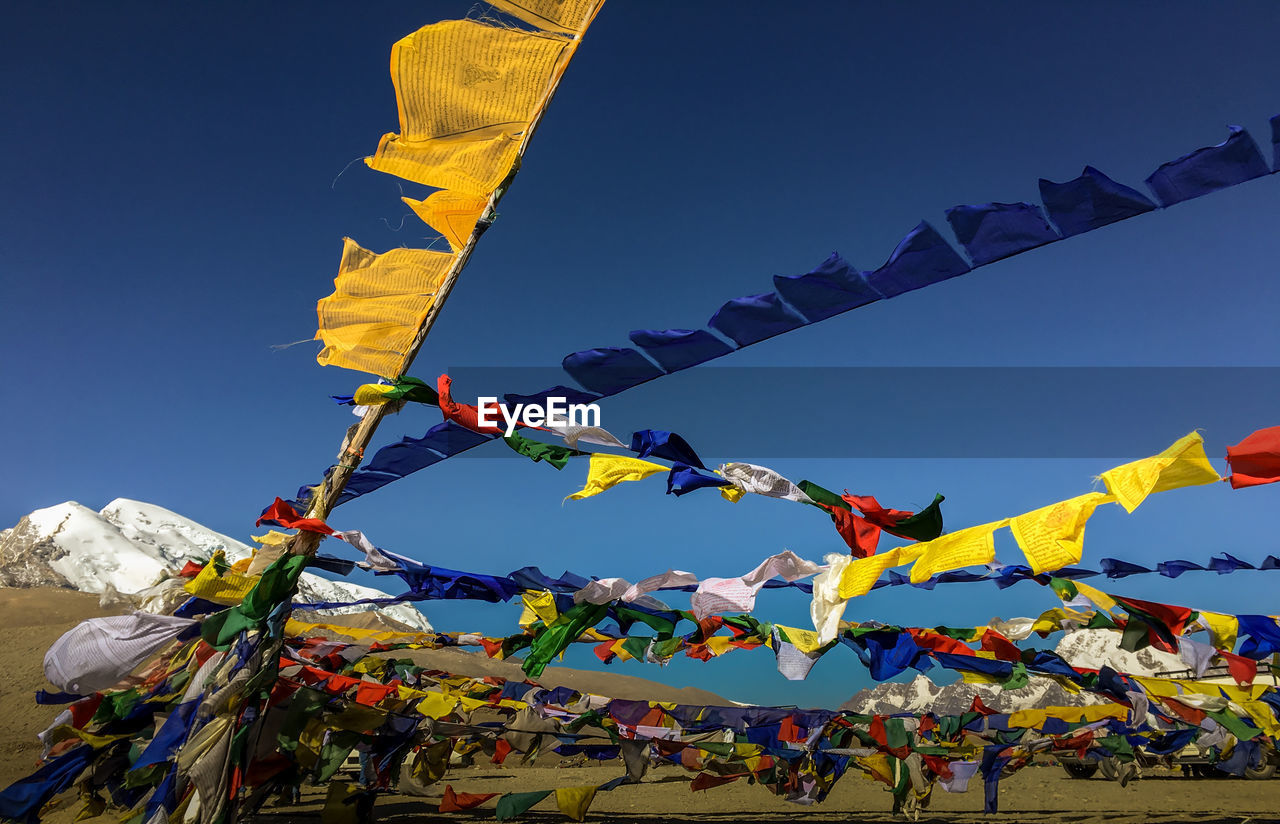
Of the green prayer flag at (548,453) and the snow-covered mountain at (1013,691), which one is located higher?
the green prayer flag at (548,453)

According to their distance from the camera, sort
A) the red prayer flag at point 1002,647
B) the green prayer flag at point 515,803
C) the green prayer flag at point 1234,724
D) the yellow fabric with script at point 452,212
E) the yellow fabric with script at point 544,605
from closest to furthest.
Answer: the yellow fabric with script at point 452,212
the yellow fabric with script at point 544,605
the red prayer flag at point 1002,647
the green prayer flag at point 1234,724
the green prayer flag at point 515,803

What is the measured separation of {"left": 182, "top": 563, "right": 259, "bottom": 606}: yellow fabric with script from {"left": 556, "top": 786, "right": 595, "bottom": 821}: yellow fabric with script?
407cm

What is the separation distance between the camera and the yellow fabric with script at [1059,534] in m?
2.87

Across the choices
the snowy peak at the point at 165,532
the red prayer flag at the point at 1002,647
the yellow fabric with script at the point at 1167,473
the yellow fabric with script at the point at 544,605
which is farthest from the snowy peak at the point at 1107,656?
the snowy peak at the point at 165,532

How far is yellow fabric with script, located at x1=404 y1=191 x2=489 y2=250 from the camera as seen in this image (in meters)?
4.43

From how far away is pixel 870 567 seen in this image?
10.8 feet

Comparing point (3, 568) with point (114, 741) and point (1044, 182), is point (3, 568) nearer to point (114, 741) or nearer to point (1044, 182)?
point (114, 741)

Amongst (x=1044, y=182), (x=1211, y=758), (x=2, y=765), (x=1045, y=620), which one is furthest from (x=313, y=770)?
(x=1211, y=758)

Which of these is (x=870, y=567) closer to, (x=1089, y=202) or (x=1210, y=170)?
(x=1089, y=202)

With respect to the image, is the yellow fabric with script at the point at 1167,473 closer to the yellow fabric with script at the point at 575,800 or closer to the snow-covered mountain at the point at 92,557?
the yellow fabric with script at the point at 575,800

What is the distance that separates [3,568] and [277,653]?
48.3 metres

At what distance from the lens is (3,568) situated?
3962cm

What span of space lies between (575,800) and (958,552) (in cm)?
574

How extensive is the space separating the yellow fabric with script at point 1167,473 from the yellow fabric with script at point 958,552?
1.53 feet
